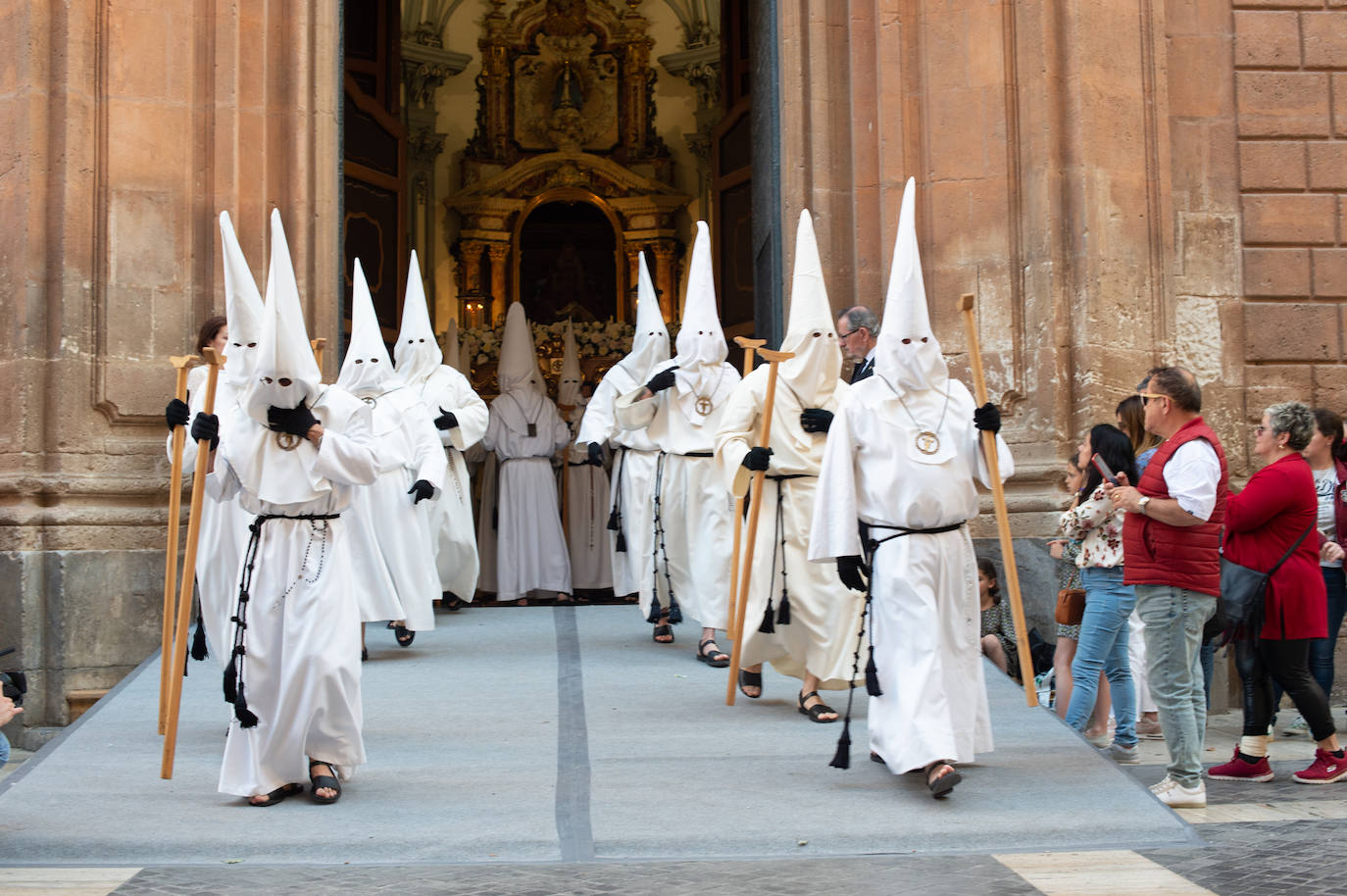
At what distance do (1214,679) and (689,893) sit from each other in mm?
5644

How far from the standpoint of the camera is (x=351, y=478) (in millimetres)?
5918

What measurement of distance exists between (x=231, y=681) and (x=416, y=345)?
17.3ft

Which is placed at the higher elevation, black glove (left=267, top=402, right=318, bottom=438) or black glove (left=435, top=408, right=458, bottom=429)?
black glove (left=435, top=408, right=458, bottom=429)

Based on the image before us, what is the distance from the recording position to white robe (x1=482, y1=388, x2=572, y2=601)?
39.3 ft

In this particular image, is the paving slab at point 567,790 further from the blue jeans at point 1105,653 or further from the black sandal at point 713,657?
the black sandal at point 713,657

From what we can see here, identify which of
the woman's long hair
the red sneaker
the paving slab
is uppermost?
the woman's long hair

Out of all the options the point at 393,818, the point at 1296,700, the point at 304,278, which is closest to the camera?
the point at 393,818

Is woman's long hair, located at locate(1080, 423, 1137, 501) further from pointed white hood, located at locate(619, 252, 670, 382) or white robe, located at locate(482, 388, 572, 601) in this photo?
white robe, located at locate(482, 388, 572, 601)

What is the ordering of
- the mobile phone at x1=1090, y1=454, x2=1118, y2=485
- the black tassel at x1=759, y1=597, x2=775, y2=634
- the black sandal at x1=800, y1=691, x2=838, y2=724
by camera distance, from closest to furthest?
the mobile phone at x1=1090, y1=454, x2=1118, y2=485 → the black sandal at x1=800, y1=691, x2=838, y2=724 → the black tassel at x1=759, y1=597, x2=775, y2=634

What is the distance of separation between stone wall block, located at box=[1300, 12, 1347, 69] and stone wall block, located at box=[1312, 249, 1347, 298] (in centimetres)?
123

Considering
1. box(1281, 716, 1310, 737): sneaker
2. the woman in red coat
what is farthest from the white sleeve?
box(1281, 716, 1310, 737): sneaker

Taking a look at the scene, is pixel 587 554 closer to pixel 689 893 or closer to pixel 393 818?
pixel 393 818

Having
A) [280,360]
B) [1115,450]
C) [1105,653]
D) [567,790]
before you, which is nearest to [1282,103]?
[1115,450]

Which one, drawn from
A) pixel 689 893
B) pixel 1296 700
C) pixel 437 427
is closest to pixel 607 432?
pixel 437 427
